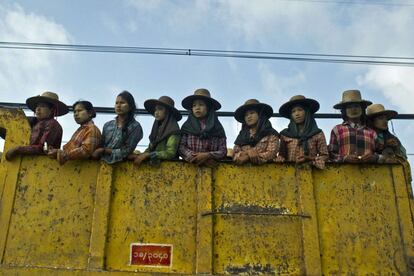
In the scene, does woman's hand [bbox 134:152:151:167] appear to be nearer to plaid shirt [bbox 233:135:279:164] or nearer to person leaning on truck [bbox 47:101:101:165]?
person leaning on truck [bbox 47:101:101:165]

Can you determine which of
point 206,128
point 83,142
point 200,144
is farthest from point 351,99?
point 83,142

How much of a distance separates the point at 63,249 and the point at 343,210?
223cm

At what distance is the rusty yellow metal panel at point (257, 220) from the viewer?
299cm

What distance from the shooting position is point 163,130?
3.81m

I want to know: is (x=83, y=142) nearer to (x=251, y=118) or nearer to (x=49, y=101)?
(x=49, y=101)

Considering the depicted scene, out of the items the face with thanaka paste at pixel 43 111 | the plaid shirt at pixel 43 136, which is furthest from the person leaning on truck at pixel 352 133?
the face with thanaka paste at pixel 43 111

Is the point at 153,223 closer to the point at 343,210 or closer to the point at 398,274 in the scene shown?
the point at 343,210

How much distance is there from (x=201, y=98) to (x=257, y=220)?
146cm

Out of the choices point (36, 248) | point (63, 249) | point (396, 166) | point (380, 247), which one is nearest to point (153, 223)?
point (63, 249)

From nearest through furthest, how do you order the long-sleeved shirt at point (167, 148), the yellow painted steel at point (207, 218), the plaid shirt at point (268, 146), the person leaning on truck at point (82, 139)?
1. the yellow painted steel at point (207, 218)
2. the person leaning on truck at point (82, 139)
3. the long-sleeved shirt at point (167, 148)
4. the plaid shirt at point (268, 146)

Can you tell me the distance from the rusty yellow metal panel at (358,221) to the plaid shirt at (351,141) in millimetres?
413

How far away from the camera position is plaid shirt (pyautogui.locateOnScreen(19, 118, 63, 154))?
129 inches

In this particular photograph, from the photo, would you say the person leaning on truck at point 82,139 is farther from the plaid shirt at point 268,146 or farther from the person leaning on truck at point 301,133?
the person leaning on truck at point 301,133

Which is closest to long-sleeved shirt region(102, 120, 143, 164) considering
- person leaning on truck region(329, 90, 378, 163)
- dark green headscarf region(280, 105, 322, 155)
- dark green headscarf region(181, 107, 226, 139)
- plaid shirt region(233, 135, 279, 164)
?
dark green headscarf region(181, 107, 226, 139)
